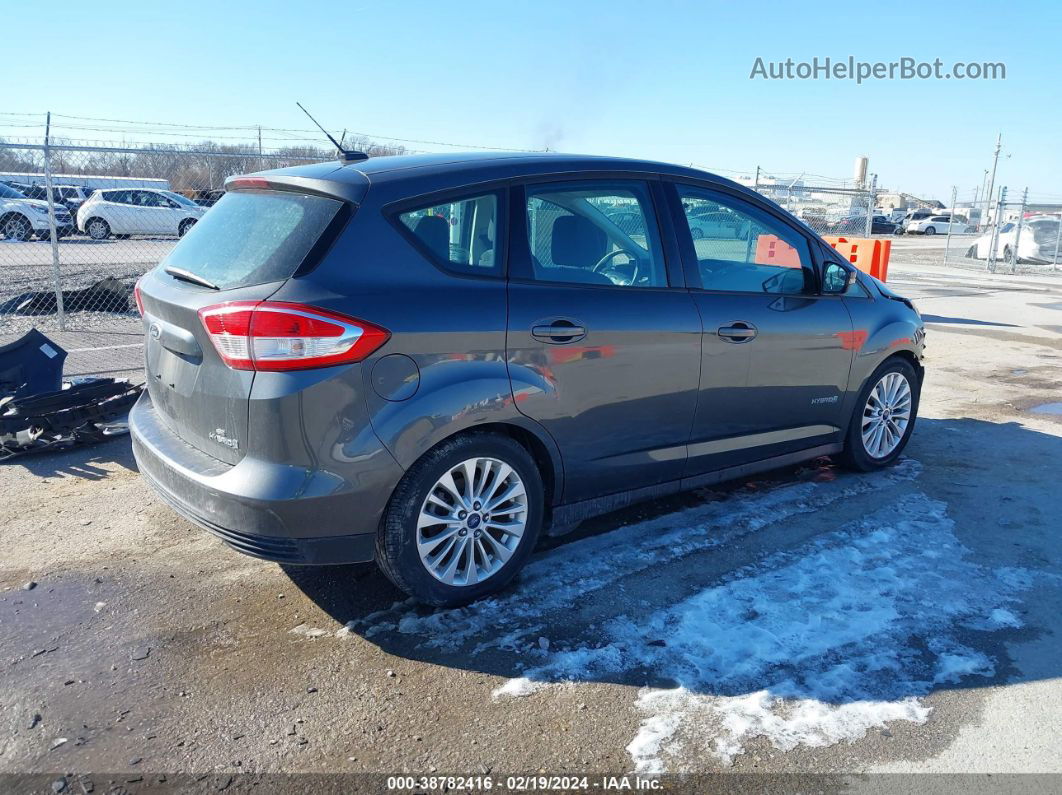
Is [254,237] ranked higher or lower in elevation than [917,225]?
lower

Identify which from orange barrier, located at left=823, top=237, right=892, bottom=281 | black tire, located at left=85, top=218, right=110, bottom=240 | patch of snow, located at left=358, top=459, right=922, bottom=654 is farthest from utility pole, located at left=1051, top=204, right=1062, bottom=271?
black tire, located at left=85, top=218, right=110, bottom=240

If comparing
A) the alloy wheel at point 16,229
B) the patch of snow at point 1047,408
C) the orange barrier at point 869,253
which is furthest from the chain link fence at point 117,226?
the patch of snow at point 1047,408

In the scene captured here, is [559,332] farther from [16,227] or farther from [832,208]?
[16,227]

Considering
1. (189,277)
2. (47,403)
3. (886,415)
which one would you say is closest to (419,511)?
(189,277)

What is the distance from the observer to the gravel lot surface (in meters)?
2.71

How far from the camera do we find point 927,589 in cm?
376

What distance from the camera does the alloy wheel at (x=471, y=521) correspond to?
134 inches

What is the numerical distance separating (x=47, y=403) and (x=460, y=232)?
3.37 meters

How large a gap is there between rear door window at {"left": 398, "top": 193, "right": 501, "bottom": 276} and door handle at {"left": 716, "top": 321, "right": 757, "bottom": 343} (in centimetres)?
133

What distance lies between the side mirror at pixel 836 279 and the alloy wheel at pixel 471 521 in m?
2.34

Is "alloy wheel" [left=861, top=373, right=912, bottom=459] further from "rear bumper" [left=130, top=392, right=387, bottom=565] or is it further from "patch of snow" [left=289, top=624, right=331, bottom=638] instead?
"patch of snow" [left=289, top=624, right=331, bottom=638]

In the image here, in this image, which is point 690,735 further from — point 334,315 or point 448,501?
point 334,315

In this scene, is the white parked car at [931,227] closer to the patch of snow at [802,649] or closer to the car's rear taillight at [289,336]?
the patch of snow at [802,649]

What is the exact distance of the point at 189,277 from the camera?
3500mm
